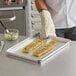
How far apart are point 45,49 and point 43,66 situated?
107mm

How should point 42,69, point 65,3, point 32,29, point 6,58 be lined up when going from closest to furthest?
point 42,69, point 6,58, point 65,3, point 32,29

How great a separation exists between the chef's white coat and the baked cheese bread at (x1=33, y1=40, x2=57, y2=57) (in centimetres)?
35

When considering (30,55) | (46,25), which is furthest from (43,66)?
(46,25)

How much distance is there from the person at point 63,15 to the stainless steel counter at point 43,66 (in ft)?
1.20

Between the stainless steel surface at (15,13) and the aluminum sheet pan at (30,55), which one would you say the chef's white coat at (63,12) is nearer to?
the aluminum sheet pan at (30,55)

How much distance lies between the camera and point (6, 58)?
993mm

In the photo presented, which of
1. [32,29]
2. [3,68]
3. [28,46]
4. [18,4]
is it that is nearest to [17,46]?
[28,46]

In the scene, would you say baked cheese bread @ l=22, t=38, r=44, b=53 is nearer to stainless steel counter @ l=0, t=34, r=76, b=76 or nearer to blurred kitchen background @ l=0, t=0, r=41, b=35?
stainless steel counter @ l=0, t=34, r=76, b=76

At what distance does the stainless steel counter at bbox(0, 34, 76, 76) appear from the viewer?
0.86 metres

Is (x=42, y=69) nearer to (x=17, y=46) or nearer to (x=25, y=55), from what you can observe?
(x=25, y=55)

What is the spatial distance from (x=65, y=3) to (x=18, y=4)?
2.41 feet

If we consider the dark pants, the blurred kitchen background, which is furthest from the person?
the blurred kitchen background

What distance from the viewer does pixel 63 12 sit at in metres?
1.38

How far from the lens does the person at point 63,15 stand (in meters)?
1.36
